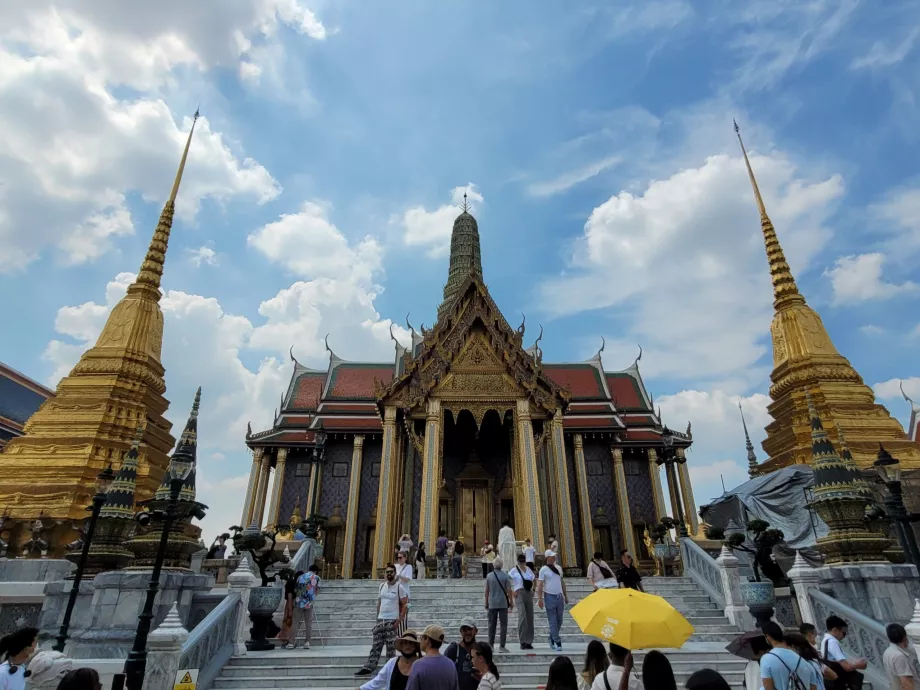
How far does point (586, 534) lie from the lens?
17.9 meters

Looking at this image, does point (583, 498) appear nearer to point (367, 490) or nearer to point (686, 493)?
point (686, 493)

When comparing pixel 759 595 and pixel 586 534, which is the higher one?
pixel 586 534

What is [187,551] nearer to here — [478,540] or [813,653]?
[813,653]

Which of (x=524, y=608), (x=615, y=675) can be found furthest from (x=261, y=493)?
(x=615, y=675)


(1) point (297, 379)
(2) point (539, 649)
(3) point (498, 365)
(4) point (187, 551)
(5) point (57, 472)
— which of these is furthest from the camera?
(1) point (297, 379)

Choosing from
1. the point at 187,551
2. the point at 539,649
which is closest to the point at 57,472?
the point at 187,551

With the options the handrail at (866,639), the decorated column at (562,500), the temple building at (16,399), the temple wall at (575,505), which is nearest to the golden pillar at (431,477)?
the decorated column at (562,500)

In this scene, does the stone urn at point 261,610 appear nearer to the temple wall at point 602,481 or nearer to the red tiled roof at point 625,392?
the temple wall at point 602,481

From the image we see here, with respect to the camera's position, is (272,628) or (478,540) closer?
(272,628)

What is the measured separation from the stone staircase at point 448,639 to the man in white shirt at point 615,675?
335cm

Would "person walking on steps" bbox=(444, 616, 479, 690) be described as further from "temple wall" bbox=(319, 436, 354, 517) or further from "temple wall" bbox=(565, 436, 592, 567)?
"temple wall" bbox=(319, 436, 354, 517)

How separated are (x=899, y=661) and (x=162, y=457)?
18.2m

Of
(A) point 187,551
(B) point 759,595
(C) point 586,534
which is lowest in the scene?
(B) point 759,595

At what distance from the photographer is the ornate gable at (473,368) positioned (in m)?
15.6
